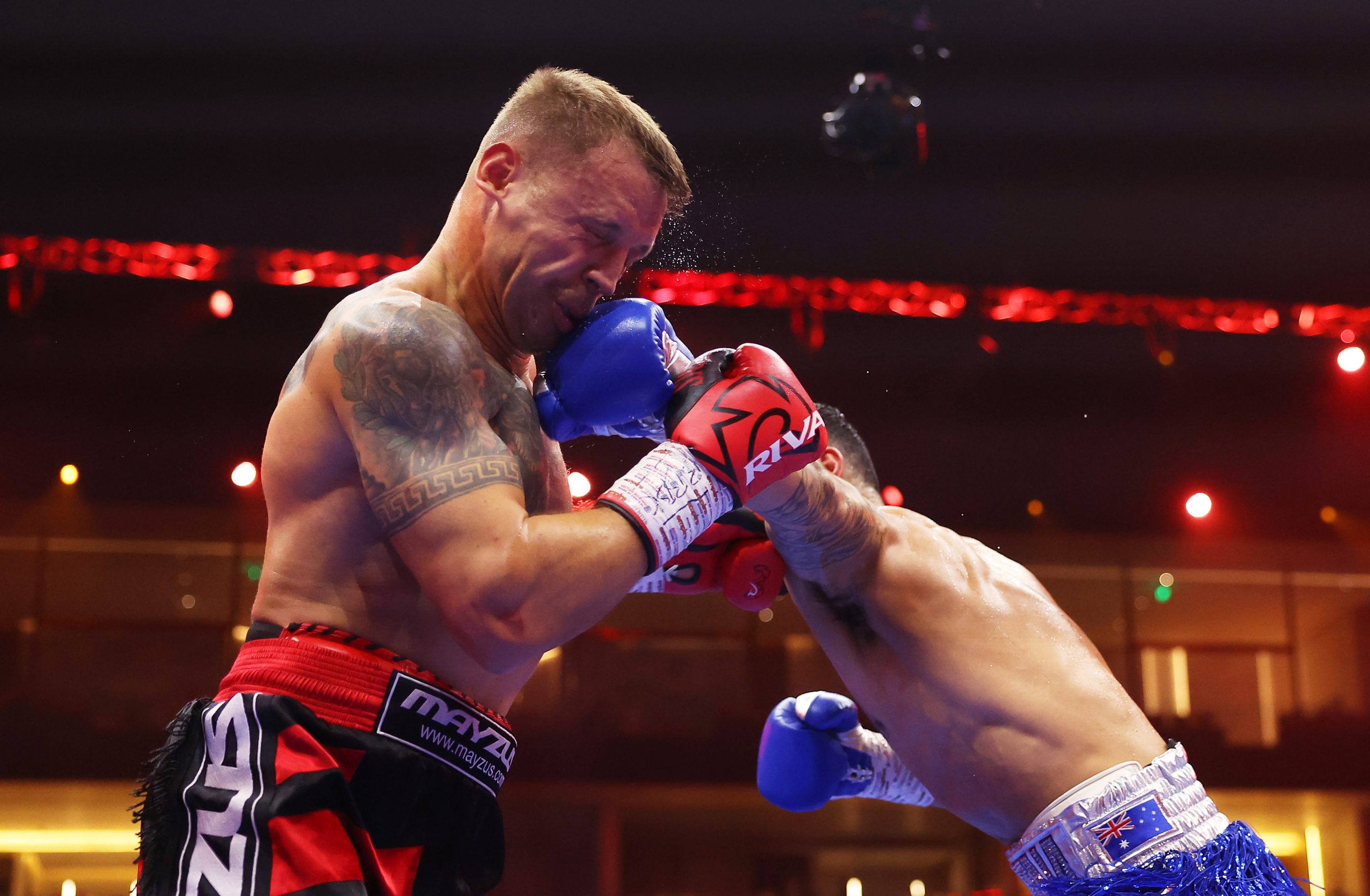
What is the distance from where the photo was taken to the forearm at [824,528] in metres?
2.21

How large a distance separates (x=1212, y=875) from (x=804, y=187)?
3.87 meters

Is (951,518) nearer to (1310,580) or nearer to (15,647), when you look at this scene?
(1310,580)

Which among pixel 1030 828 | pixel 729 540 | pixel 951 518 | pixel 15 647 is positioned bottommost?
pixel 1030 828

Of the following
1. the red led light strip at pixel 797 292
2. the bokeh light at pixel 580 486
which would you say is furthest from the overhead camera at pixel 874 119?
the bokeh light at pixel 580 486

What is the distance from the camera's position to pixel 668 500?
156 centimetres

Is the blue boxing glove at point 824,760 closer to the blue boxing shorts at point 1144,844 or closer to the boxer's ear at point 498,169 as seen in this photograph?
the blue boxing shorts at point 1144,844

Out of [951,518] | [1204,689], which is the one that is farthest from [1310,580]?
[951,518]

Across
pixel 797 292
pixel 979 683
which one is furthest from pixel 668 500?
pixel 797 292

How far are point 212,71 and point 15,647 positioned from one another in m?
4.52

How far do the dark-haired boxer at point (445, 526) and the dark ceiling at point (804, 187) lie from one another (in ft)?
1.81

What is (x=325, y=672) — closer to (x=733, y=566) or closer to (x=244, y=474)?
(x=733, y=566)

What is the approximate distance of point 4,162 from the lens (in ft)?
16.3

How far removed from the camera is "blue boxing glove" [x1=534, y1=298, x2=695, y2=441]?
1756mm

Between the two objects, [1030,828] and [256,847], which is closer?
[256,847]
